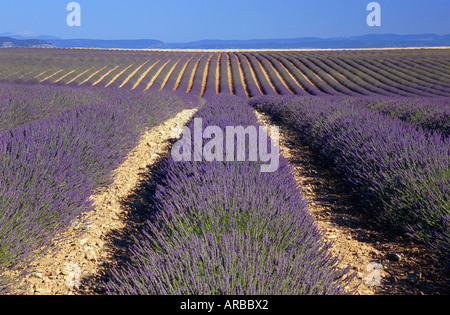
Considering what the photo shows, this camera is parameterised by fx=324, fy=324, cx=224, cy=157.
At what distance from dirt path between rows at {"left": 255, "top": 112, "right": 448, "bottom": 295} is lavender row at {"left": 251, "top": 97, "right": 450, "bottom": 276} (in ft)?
0.45

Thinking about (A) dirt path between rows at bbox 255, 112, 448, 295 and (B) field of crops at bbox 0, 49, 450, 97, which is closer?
(A) dirt path between rows at bbox 255, 112, 448, 295

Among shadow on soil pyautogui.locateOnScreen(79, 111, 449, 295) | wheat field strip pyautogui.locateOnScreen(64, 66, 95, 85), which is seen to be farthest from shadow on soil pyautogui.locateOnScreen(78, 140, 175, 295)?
wheat field strip pyautogui.locateOnScreen(64, 66, 95, 85)

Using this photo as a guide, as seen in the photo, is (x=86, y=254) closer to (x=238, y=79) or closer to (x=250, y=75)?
(x=238, y=79)

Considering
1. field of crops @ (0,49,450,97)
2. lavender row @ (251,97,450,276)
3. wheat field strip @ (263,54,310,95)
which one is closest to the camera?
lavender row @ (251,97,450,276)

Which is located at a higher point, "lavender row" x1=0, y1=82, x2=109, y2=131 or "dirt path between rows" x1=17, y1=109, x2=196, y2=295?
"lavender row" x1=0, y1=82, x2=109, y2=131

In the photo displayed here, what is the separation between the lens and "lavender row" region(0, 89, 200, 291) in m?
2.04

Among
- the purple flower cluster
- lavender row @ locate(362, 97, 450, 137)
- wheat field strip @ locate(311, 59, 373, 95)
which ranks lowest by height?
the purple flower cluster

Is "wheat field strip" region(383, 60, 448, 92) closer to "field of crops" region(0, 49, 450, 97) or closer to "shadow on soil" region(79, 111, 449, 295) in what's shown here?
"field of crops" region(0, 49, 450, 97)

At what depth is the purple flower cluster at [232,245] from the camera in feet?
4.79

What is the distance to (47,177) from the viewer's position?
2654 mm

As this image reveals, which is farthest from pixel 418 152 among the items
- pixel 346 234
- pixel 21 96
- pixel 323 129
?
pixel 21 96

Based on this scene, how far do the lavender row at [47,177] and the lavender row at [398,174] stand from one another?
8.28 feet

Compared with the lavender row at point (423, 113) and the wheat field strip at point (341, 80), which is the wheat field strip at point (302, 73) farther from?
the lavender row at point (423, 113)
